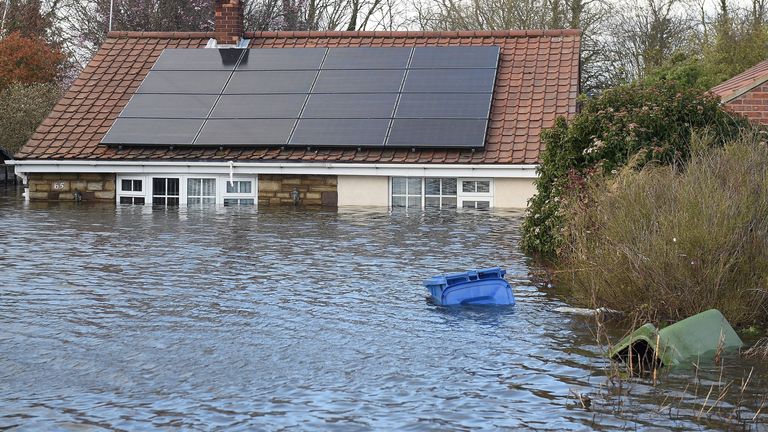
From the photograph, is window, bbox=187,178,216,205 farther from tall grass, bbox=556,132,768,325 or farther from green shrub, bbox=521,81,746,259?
tall grass, bbox=556,132,768,325

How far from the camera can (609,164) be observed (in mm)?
15734

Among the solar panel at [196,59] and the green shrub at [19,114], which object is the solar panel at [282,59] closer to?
the solar panel at [196,59]

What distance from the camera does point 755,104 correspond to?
23.0 meters

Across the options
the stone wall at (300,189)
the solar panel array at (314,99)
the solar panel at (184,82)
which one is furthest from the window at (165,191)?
the solar panel at (184,82)

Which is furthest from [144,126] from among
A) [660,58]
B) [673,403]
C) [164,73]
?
[660,58]

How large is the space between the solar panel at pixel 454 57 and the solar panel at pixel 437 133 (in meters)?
2.56

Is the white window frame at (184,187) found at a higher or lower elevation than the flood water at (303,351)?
higher

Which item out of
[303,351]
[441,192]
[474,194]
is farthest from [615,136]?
[441,192]

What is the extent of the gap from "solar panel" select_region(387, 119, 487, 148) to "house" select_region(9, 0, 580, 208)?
0.04 metres

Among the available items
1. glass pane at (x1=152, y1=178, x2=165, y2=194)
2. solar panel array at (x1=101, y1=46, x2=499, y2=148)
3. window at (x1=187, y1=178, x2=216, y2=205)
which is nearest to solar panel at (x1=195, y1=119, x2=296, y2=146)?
solar panel array at (x1=101, y1=46, x2=499, y2=148)

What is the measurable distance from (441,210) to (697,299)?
12.9 meters

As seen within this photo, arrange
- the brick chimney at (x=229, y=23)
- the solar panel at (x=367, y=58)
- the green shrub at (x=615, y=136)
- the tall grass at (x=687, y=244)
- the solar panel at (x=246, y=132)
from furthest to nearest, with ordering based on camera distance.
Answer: the brick chimney at (x=229, y=23) < the solar panel at (x=367, y=58) < the solar panel at (x=246, y=132) < the green shrub at (x=615, y=136) < the tall grass at (x=687, y=244)

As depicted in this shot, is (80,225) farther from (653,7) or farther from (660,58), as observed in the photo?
(653,7)

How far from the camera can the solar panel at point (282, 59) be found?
28.5 meters
